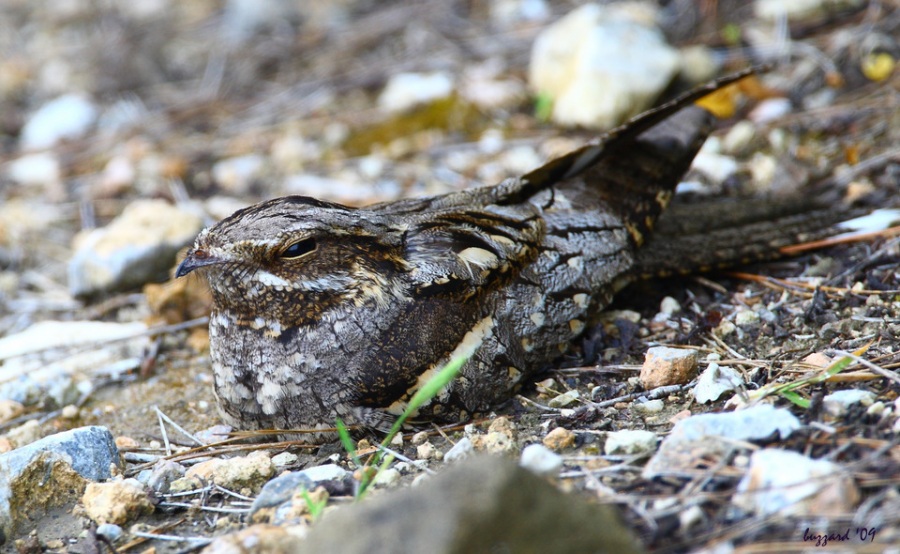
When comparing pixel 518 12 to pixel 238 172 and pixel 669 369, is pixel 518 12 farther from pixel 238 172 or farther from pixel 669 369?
pixel 669 369

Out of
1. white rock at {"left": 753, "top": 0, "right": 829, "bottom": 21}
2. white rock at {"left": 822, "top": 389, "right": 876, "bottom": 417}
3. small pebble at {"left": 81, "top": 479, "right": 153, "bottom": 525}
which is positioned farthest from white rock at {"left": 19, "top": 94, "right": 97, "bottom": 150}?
white rock at {"left": 822, "top": 389, "right": 876, "bottom": 417}

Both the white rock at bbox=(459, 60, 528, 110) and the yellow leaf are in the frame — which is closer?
the yellow leaf

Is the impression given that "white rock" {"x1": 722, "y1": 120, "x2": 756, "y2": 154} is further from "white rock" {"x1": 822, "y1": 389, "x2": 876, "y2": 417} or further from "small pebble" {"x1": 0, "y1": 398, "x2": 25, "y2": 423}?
"small pebble" {"x1": 0, "y1": 398, "x2": 25, "y2": 423}

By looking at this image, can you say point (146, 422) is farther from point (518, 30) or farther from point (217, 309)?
point (518, 30)

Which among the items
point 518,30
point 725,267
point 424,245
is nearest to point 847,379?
point 725,267

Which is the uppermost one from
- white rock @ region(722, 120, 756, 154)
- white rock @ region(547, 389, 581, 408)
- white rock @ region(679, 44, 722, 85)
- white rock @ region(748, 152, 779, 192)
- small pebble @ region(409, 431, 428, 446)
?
white rock @ region(679, 44, 722, 85)
